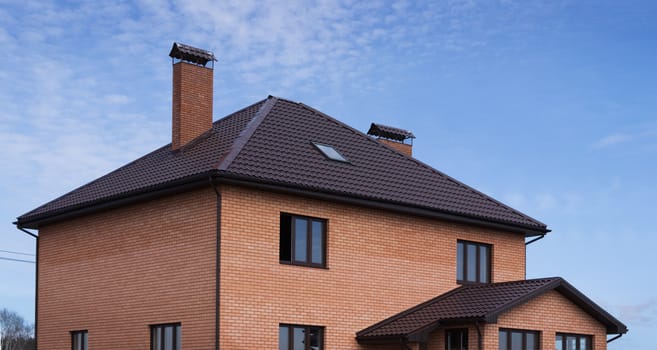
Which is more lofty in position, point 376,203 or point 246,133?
point 246,133

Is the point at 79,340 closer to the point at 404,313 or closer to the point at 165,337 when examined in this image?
the point at 165,337

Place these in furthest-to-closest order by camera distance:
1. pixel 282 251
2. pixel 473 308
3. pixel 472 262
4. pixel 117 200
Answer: pixel 472 262 → pixel 117 200 → pixel 473 308 → pixel 282 251

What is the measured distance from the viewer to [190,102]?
2175cm

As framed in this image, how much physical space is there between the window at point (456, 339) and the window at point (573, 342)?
2629 millimetres

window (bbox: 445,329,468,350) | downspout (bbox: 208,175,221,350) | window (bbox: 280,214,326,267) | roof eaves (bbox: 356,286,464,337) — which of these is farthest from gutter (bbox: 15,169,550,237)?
window (bbox: 445,329,468,350)

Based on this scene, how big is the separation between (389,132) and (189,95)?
7328mm

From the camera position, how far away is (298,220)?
19.4 meters

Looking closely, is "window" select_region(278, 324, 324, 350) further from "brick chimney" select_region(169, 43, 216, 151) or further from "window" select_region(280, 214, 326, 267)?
"brick chimney" select_region(169, 43, 216, 151)

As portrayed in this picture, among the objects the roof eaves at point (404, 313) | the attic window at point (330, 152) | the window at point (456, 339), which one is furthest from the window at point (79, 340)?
the window at point (456, 339)

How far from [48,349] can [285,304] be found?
6.98 m

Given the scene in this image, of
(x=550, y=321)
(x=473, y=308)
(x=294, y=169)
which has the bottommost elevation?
(x=550, y=321)

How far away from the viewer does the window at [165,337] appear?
18922 millimetres

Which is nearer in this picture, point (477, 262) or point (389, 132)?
point (477, 262)

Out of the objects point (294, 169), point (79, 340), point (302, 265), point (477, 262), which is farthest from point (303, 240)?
point (79, 340)
